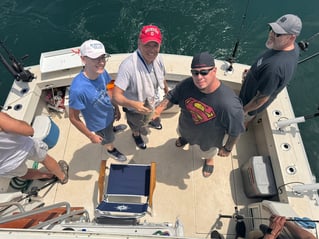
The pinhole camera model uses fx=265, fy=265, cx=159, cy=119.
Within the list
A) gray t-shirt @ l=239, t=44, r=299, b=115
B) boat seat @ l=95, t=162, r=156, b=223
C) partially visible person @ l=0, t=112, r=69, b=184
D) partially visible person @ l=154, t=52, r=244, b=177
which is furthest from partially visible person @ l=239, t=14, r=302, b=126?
partially visible person @ l=0, t=112, r=69, b=184

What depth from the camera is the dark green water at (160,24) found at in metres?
5.74

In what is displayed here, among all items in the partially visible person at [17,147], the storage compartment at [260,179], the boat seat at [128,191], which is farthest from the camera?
the storage compartment at [260,179]

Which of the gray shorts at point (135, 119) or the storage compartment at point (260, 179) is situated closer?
the storage compartment at point (260, 179)

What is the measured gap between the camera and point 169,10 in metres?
6.24

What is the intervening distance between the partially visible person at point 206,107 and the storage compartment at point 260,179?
1.58ft

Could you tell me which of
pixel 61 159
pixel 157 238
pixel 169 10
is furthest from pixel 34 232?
pixel 169 10

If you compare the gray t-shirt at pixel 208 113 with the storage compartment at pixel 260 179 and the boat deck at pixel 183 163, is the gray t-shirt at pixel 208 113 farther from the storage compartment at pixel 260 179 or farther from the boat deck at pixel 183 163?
the boat deck at pixel 183 163

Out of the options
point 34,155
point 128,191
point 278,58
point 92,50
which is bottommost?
point 128,191

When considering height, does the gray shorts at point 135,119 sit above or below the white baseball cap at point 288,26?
below

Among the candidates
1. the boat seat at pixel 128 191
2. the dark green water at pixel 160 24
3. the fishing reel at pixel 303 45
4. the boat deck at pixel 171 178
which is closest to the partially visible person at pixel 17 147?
the boat deck at pixel 171 178

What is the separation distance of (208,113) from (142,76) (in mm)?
809

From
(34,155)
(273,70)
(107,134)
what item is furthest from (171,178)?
(273,70)

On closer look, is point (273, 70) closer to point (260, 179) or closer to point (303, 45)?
point (303, 45)

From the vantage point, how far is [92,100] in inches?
110
